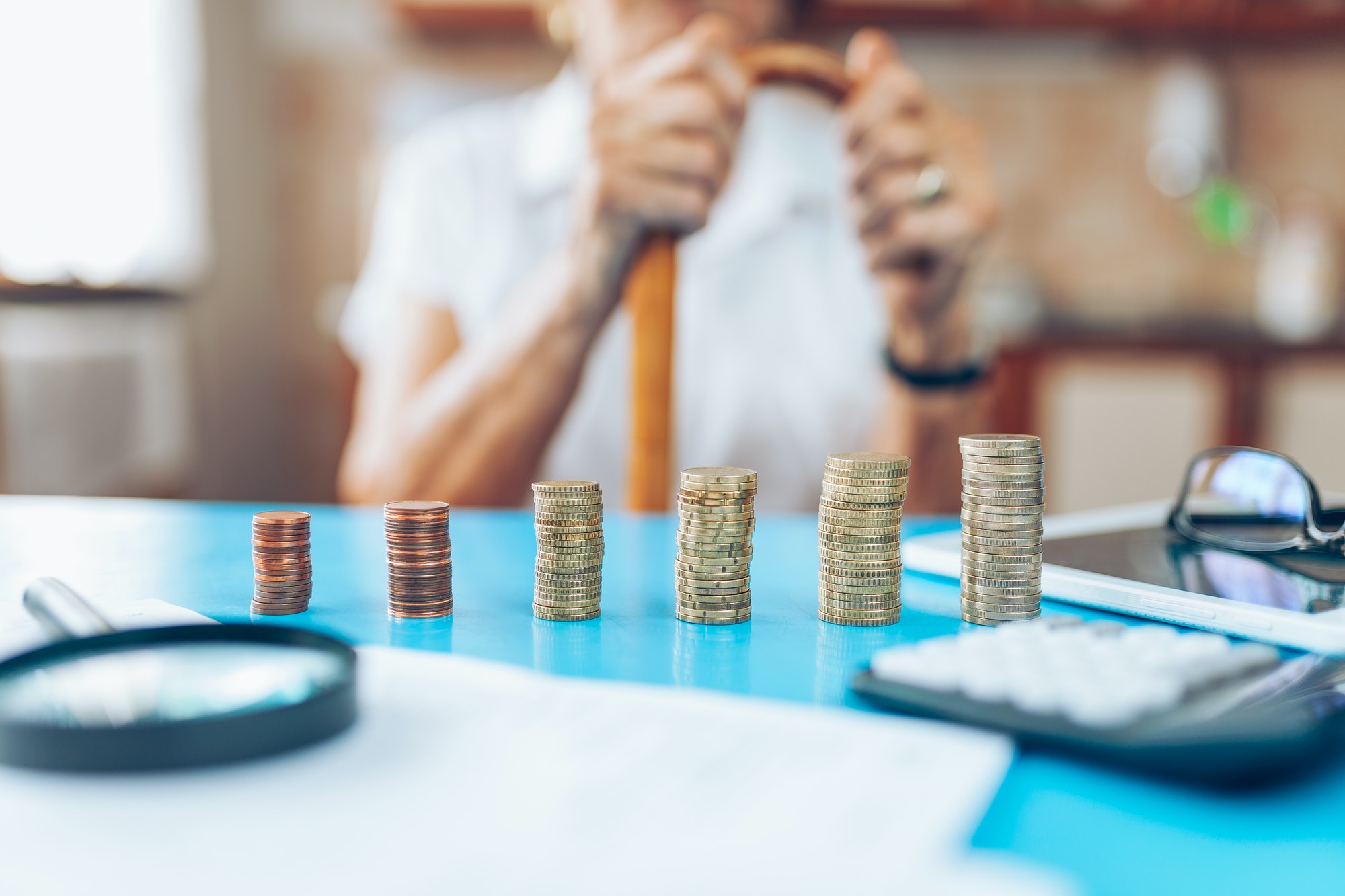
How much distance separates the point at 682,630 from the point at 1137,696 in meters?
0.25

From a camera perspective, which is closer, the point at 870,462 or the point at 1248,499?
the point at 870,462

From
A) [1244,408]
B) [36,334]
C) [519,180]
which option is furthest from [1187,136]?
[36,334]

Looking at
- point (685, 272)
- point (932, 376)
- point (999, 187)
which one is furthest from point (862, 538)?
point (999, 187)

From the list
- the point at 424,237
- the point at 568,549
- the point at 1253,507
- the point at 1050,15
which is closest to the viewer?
the point at 568,549

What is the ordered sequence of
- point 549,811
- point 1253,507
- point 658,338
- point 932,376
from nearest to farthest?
point 549,811, point 1253,507, point 658,338, point 932,376

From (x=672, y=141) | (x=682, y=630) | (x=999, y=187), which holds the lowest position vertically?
(x=682, y=630)

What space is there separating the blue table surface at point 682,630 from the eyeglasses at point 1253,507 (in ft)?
0.53

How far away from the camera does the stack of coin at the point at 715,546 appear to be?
583mm

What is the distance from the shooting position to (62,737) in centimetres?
35

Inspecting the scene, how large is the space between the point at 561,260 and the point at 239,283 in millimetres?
2089

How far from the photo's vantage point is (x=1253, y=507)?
715 mm

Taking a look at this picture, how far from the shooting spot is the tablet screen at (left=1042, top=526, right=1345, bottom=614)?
0.57 meters

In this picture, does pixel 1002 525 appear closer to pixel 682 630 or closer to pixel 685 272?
pixel 682 630

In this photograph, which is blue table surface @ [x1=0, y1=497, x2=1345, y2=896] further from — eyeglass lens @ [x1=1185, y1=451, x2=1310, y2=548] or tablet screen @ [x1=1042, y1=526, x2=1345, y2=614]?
eyeglass lens @ [x1=1185, y1=451, x2=1310, y2=548]
